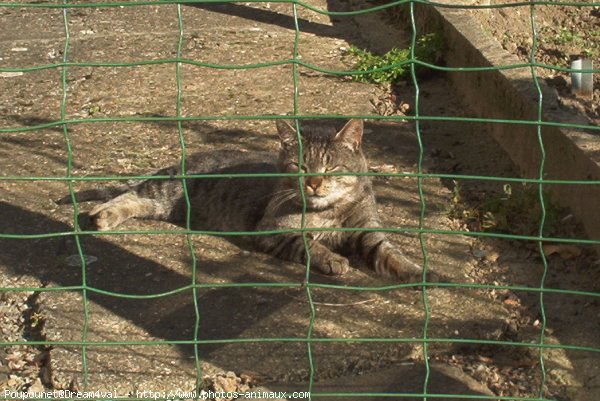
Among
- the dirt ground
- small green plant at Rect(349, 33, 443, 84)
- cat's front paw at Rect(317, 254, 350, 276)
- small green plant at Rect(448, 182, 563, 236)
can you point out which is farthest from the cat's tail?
the dirt ground


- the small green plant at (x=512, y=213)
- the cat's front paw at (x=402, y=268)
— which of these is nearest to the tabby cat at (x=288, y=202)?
the cat's front paw at (x=402, y=268)

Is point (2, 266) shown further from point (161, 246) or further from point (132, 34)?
point (132, 34)

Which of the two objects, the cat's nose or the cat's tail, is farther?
the cat's tail

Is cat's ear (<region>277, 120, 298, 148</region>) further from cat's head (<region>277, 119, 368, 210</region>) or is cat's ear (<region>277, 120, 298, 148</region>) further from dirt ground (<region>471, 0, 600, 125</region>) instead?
dirt ground (<region>471, 0, 600, 125</region>)

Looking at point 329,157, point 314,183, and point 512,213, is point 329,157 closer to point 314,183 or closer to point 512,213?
point 314,183

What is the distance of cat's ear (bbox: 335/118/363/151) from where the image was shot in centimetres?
494

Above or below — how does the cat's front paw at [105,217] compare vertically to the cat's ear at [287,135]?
below

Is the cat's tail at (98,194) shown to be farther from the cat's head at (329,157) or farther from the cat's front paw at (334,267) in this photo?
the cat's front paw at (334,267)

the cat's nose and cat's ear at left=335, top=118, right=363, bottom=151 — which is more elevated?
cat's ear at left=335, top=118, right=363, bottom=151

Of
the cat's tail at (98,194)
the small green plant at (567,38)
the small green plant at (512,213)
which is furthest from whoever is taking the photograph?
the small green plant at (567,38)

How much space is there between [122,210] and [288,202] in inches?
33.3

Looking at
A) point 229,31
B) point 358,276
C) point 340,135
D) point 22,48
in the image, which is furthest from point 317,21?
point 358,276

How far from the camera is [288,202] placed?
5043 millimetres

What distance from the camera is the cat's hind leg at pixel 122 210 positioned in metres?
5.07
